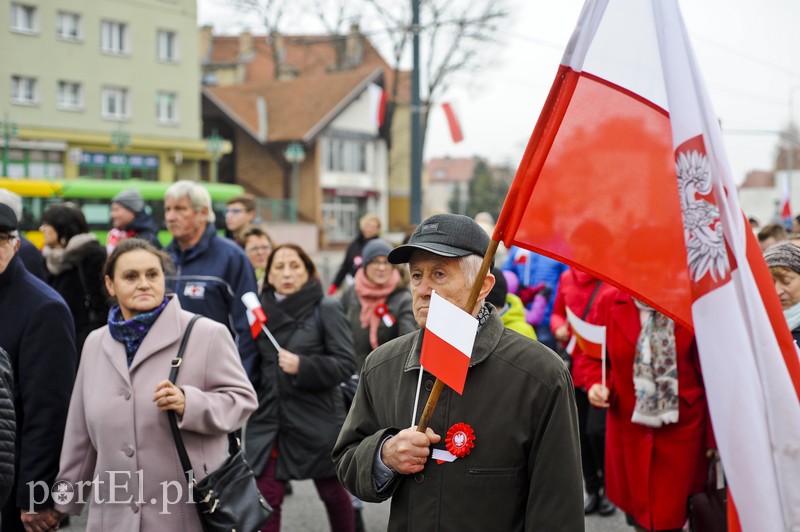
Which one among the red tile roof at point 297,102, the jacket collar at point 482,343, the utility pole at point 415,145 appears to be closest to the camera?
the jacket collar at point 482,343

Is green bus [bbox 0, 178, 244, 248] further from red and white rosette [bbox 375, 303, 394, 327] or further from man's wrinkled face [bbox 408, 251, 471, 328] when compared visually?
man's wrinkled face [bbox 408, 251, 471, 328]

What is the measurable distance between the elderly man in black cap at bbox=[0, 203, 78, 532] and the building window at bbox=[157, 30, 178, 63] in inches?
1542

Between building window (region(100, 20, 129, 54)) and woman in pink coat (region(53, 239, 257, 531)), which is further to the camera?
building window (region(100, 20, 129, 54))

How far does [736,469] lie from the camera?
238cm

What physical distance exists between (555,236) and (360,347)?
145 inches

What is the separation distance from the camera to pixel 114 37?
39.5 m

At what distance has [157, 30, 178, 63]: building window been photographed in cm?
4100

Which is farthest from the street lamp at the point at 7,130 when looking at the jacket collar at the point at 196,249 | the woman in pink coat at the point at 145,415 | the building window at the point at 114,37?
the woman in pink coat at the point at 145,415

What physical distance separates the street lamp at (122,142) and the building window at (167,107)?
7.99 ft

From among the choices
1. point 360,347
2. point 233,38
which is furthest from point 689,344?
point 233,38

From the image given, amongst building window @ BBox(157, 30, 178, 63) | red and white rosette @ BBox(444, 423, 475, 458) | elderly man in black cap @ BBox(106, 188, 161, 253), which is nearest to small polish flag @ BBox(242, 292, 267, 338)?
elderly man in black cap @ BBox(106, 188, 161, 253)

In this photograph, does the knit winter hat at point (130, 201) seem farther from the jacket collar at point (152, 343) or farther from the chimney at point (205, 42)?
the chimney at point (205, 42)

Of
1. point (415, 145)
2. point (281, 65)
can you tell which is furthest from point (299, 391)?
point (281, 65)

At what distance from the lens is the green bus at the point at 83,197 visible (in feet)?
86.3
